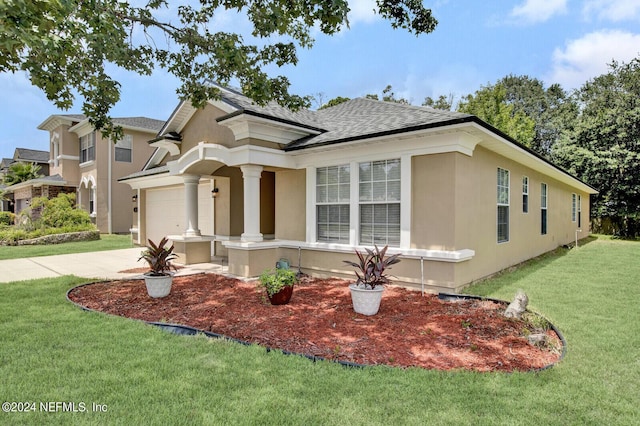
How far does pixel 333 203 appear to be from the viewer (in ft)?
28.7

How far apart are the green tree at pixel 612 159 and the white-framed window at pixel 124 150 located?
2784 centimetres

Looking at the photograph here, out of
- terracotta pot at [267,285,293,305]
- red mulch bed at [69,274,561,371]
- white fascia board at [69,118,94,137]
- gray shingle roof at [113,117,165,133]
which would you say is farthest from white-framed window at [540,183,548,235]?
white fascia board at [69,118,94,137]

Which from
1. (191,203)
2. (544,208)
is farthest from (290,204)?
(544,208)

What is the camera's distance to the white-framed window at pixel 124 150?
2253 centimetres

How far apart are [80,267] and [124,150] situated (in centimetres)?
1406

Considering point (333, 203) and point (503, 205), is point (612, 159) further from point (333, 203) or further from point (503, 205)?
point (333, 203)

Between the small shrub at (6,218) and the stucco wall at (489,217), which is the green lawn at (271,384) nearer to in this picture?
the stucco wall at (489,217)

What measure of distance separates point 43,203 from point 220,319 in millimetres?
19484

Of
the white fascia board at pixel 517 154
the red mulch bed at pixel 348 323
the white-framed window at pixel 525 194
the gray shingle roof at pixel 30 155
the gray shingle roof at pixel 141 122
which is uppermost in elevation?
the gray shingle roof at pixel 141 122

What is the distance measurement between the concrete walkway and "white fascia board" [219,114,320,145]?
12.3ft

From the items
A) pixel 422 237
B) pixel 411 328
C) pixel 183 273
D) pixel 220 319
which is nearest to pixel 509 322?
pixel 411 328

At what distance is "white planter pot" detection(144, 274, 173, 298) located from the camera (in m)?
7.05

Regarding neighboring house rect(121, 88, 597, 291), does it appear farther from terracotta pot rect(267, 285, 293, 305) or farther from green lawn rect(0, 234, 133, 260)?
green lawn rect(0, 234, 133, 260)

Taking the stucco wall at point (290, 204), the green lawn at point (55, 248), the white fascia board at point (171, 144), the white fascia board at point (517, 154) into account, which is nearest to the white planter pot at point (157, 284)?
the stucco wall at point (290, 204)
